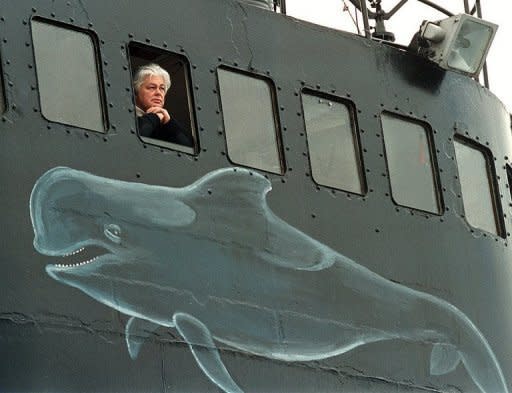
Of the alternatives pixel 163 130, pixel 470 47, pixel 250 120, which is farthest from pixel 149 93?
pixel 470 47

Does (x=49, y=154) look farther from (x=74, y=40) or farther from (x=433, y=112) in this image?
(x=433, y=112)

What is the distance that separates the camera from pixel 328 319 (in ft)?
42.5

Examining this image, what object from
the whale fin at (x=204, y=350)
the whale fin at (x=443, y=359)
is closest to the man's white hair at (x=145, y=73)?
the whale fin at (x=204, y=350)

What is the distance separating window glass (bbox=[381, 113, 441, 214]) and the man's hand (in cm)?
219

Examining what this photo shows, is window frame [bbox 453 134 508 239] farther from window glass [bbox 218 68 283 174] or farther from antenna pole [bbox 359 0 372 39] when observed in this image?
window glass [bbox 218 68 283 174]

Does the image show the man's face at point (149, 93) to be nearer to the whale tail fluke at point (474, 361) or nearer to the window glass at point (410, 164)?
the window glass at point (410, 164)

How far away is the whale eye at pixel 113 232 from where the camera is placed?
38.5 feet

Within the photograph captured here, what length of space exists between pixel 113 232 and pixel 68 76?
3.43ft

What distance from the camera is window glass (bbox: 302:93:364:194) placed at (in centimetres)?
1333

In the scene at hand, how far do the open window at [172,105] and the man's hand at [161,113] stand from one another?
31 mm

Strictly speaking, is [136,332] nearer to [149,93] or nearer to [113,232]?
[113,232]

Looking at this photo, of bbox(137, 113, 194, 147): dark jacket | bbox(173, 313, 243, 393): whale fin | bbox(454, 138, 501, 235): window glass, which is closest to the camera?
bbox(173, 313, 243, 393): whale fin

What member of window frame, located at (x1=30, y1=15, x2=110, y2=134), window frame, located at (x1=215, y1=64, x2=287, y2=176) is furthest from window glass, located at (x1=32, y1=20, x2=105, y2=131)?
window frame, located at (x1=215, y1=64, x2=287, y2=176)

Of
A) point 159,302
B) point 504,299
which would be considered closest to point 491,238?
point 504,299
